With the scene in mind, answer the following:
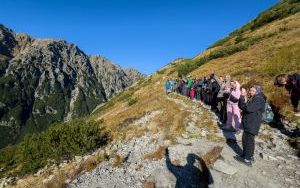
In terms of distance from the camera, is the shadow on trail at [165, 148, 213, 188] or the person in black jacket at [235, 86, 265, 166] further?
the person in black jacket at [235, 86, 265, 166]

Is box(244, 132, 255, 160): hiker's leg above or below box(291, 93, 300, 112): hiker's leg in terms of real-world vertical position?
below

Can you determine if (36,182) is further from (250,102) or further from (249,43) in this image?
(249,43)

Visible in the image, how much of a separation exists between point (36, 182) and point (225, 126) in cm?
998

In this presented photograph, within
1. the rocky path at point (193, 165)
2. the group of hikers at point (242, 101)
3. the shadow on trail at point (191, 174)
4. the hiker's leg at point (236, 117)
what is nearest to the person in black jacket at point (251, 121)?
the group of hikers at point (242, 101)

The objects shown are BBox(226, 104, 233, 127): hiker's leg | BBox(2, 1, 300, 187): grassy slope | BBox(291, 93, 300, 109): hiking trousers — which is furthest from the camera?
BBox(2, 1, 300, 187): grassy slope

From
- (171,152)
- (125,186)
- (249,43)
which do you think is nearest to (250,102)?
(171,152)

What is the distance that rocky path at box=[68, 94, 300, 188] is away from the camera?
1140cm

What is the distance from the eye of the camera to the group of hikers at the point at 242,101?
12.2 meters

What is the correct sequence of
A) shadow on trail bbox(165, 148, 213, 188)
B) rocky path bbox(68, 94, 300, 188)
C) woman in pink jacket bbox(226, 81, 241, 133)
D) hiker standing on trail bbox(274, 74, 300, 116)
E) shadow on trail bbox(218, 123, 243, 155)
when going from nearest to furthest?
rocky path bbox(68, 94, 300, 188) → shadow on trail bbox(165, 148, 213, 188) → shadow on trail bbox(218, 123, 243, 155) → hiker standing on trail bbox(274, 74, 300, 116) → woman in pink jacket bbox(226, 81, 241, 133)

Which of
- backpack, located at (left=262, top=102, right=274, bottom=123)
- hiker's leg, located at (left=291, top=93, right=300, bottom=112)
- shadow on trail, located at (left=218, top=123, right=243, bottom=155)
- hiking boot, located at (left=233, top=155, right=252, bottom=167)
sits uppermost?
hiker's leg, located at (left=291, top=93, right=300, bottom=112)

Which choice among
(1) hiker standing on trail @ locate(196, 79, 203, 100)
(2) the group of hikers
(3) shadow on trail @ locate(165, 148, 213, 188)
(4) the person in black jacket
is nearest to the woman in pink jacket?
(2) the group of hikers

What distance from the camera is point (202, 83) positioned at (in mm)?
25609

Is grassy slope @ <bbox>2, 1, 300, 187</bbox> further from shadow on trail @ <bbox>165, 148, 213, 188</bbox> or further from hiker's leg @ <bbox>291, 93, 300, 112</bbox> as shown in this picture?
shadow on trail @ <bbox>165, 148, 213, 188</bbox>

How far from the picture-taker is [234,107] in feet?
55.6
